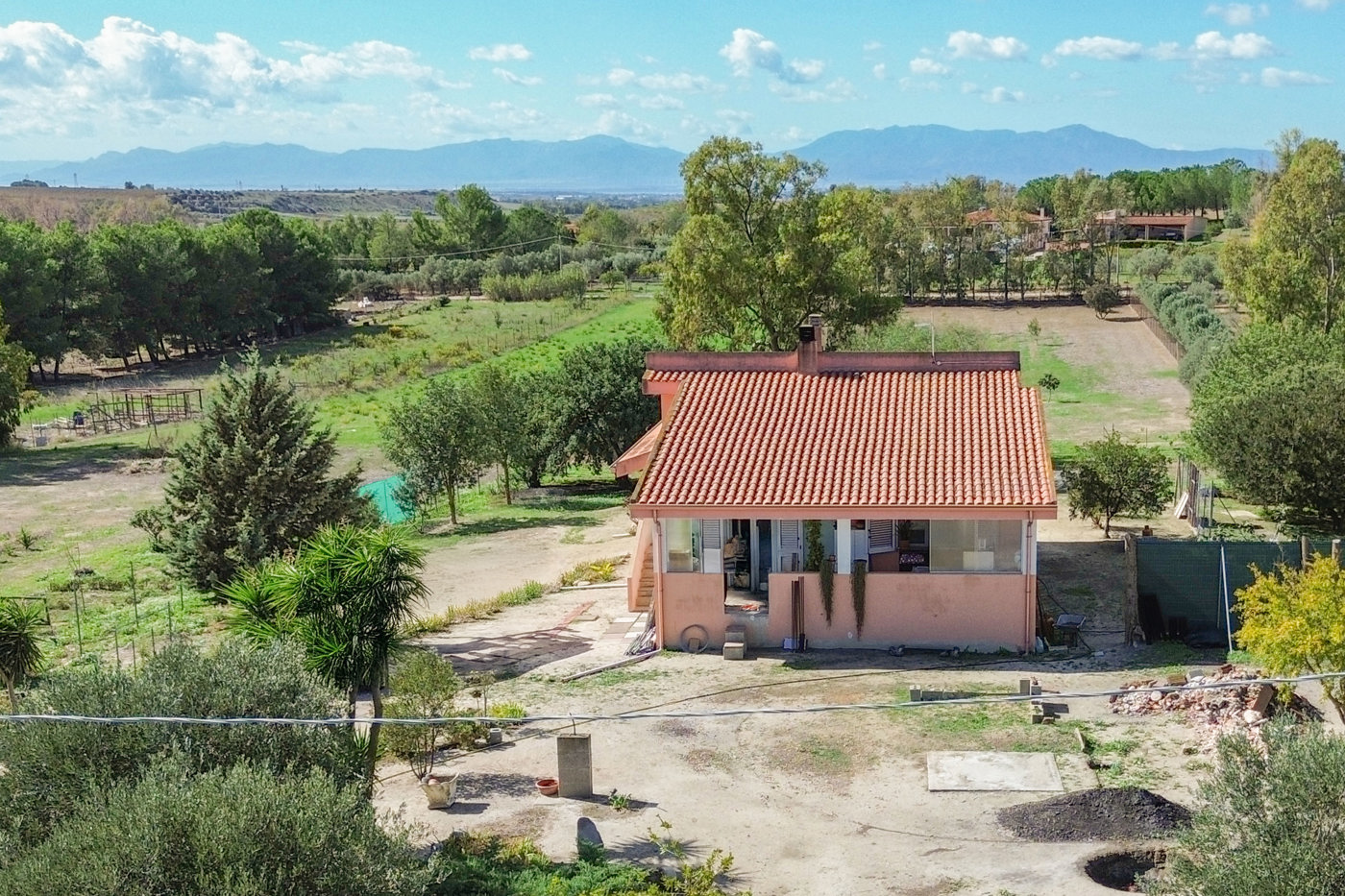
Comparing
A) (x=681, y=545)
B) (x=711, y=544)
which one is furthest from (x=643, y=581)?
(x=711, y=544)

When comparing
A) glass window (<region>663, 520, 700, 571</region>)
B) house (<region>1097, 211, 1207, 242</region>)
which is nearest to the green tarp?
glass window (<region>663, 520, 700, 571</region>)

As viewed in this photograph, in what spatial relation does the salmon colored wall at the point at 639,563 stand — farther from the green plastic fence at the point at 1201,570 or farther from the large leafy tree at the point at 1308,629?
the large leafy tree at the point at 1308,629

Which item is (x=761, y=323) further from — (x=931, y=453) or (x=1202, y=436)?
(x=931, y=453)

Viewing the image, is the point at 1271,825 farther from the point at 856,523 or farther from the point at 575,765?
the point at 856,523

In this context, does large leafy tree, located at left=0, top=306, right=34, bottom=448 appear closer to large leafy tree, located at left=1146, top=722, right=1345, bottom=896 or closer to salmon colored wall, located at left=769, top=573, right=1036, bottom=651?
salmon colored wall, located at left=769, top=573, right=1036, bottom=651

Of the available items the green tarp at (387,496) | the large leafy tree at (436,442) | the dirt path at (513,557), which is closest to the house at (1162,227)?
the green tarp at (387,496)

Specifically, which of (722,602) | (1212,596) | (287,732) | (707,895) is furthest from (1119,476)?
(287,732)
